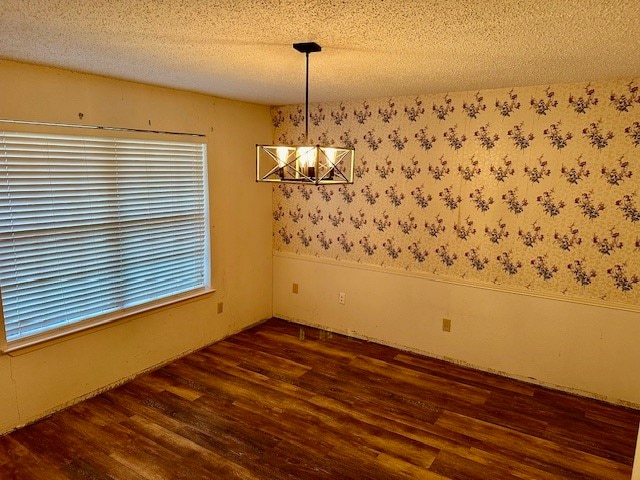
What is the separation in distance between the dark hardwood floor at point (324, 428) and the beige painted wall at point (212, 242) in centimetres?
20

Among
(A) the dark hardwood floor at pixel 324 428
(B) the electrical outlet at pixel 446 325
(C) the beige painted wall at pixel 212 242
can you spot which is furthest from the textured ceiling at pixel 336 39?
(A) the dark hardwood floor at pixel 324 428

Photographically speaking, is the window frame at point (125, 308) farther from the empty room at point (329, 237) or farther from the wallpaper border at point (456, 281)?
the wallpaper border at point (456, 281)

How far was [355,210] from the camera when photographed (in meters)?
4.30

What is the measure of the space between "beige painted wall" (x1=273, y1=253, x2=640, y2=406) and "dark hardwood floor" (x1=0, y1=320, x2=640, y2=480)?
169 millimetres

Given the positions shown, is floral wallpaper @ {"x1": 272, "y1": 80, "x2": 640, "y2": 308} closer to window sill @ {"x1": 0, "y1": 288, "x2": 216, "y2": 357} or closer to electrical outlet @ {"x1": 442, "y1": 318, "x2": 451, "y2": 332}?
electrical outlet @ {"x1": 442, "y1": 318, "x2": 451, "y2": 332}

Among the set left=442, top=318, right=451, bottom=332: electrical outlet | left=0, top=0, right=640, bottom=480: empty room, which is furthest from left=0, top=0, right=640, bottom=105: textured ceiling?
left=442, top=318, right=451, bottom=332: electrical outlet

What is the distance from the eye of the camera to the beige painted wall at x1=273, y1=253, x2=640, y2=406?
3.28m

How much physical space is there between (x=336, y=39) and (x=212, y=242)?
8.25ft

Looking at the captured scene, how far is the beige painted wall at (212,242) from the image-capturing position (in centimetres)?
286

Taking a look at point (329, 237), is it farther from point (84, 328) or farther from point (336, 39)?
point (336, 39)

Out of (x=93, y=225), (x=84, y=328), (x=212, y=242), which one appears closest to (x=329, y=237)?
(x=212, y=242)

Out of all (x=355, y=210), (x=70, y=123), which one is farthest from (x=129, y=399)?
(x=355, y=210)

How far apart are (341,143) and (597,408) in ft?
9.86

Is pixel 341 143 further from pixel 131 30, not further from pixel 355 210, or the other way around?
pixel 131 30
